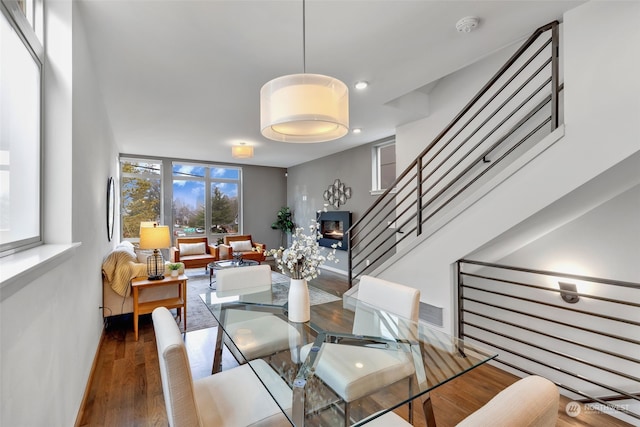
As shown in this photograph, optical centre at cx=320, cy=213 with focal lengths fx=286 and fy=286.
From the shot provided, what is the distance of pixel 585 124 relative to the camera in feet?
6.02

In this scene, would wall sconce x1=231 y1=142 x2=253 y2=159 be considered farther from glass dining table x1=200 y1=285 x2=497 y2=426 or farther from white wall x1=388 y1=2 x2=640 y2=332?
white wall x1=388 y1=2 x2=640 y2=332

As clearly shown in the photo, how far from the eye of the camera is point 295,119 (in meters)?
1.53

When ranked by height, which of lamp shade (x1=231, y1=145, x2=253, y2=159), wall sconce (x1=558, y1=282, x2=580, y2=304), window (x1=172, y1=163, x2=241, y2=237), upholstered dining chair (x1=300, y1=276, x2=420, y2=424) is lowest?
wall sconce (x1=558, y1=282, x2=580, y2=304)

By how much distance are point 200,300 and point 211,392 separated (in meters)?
2.30

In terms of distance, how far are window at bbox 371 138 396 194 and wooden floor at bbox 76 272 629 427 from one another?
3419 millimetres

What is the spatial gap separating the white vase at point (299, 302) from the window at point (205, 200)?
625 cm

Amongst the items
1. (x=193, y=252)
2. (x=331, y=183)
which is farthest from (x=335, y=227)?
(x=193, y=252)

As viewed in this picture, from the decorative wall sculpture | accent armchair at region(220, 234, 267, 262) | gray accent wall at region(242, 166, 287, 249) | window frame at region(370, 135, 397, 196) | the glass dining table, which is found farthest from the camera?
gray accent wall at region(242, 166, 287, 249)

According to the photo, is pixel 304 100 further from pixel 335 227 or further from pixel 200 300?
pixel 335 227

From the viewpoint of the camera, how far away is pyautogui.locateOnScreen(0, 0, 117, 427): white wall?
1.00 metres

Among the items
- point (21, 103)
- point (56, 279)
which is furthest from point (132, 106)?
point (56, 279)

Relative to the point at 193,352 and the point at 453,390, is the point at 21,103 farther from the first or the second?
the point at 453,390

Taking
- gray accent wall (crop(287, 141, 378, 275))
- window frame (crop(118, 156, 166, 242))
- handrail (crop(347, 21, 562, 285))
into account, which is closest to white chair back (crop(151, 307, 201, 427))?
handrail (crop(347, 21, 562, 285))

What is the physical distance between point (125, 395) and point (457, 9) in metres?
3.56
